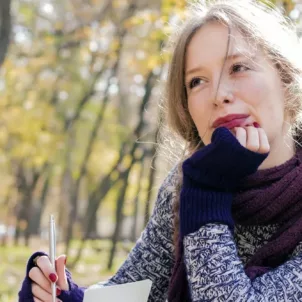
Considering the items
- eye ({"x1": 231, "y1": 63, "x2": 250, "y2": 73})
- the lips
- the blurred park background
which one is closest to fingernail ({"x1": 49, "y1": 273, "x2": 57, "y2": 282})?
the lips

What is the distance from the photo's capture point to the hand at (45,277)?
2.11 m

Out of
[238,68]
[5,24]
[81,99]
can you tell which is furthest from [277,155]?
[81,99]

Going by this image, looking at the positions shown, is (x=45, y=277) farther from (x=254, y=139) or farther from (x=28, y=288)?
(x=254, y=139)

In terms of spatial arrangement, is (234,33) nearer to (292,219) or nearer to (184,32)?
(184,32)

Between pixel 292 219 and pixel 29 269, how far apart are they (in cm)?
84

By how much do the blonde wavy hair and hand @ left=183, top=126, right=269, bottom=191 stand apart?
25 cm

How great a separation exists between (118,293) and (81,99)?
15615 mm

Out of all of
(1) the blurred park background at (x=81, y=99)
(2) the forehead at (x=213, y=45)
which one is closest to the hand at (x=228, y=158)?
(2) the forehead at (x=213, y=45)

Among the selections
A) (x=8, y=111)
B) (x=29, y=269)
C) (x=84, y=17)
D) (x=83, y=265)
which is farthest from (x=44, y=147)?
(x=29, y=269)

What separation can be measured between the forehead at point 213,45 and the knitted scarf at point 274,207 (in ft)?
1.19

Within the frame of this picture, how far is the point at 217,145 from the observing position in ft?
6.37

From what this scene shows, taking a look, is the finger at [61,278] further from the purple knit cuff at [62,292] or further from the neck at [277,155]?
the neck at [277,155]

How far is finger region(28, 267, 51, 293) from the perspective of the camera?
213 cm

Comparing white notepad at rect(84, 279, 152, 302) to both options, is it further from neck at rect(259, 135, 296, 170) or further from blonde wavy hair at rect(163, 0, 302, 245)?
neck at rect(259, 135, 296, 170)
